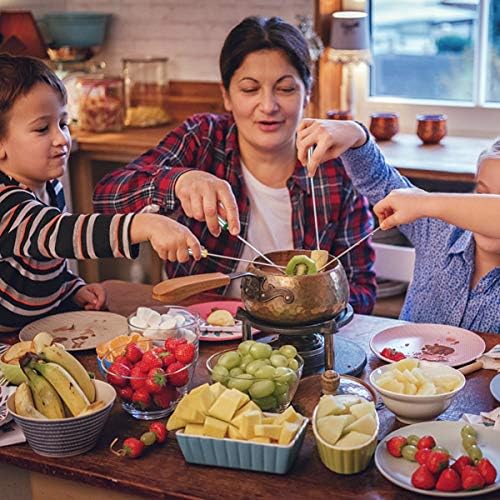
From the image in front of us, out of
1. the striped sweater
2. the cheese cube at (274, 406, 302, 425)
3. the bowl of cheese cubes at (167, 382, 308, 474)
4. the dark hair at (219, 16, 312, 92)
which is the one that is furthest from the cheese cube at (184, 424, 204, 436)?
the dark hair at (219, 16, 312, 92)

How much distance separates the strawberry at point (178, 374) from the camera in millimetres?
1672

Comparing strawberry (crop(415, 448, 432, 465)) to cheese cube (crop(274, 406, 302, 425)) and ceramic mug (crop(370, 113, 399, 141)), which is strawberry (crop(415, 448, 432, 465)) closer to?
cheese cube (crop(274, 406, 302, 425))

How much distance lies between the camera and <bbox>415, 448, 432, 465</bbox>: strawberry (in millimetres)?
1469

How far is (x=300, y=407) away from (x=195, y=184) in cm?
57

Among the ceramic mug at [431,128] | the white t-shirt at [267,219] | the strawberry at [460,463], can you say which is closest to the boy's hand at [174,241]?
the strawberry at [460,463]

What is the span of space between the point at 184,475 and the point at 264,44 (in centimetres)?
134

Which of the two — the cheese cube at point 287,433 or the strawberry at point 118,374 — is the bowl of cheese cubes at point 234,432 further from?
the strawberry at point 118,374

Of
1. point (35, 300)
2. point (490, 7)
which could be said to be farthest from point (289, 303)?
point (490, 7)

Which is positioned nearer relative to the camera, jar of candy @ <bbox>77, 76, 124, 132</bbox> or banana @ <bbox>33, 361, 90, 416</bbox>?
banana @ <bbox>33, 361, 90, 416</bbox>

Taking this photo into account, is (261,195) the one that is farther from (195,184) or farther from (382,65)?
(382,65)

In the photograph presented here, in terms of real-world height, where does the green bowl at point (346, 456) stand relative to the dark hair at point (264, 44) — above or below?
below

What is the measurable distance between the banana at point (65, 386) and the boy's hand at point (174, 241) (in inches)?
13.2

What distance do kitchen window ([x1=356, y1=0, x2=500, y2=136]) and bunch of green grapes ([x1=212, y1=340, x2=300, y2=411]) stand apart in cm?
237

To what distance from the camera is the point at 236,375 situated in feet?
5.31
